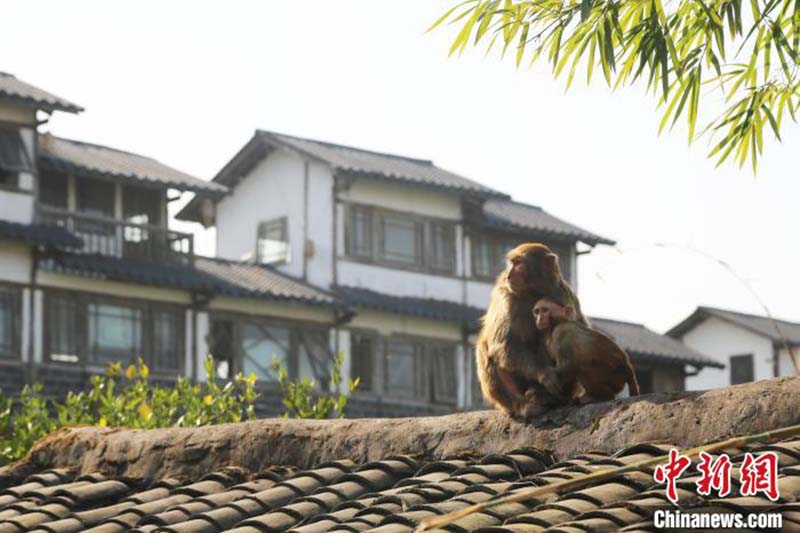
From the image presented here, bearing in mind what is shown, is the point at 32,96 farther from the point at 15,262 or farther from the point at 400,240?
the point at 400,240

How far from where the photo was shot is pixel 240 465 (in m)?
9.54

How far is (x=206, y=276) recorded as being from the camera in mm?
36125

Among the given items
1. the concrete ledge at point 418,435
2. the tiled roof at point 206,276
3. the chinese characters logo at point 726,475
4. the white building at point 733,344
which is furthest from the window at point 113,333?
the chinese characters logo at point 726,475

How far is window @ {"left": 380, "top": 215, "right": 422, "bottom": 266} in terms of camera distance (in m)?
40.2

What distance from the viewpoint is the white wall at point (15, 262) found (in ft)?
106

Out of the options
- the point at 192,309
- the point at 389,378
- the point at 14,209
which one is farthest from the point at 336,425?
the point at 389,378

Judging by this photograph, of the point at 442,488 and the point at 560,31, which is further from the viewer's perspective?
the point at 560,31

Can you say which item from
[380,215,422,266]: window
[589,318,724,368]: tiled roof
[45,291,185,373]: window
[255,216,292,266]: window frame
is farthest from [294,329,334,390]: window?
[589,318,724,368]: tiled roof

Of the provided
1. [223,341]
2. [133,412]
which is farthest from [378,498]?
[223,341]

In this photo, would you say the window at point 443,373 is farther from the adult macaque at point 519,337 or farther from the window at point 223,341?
the adult macaque at point 519,337

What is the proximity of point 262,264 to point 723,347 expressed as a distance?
17473mm

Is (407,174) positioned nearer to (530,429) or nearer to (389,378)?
(389,378)

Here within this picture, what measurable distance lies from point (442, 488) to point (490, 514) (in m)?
0.79

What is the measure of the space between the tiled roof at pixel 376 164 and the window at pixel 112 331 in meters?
5.38
